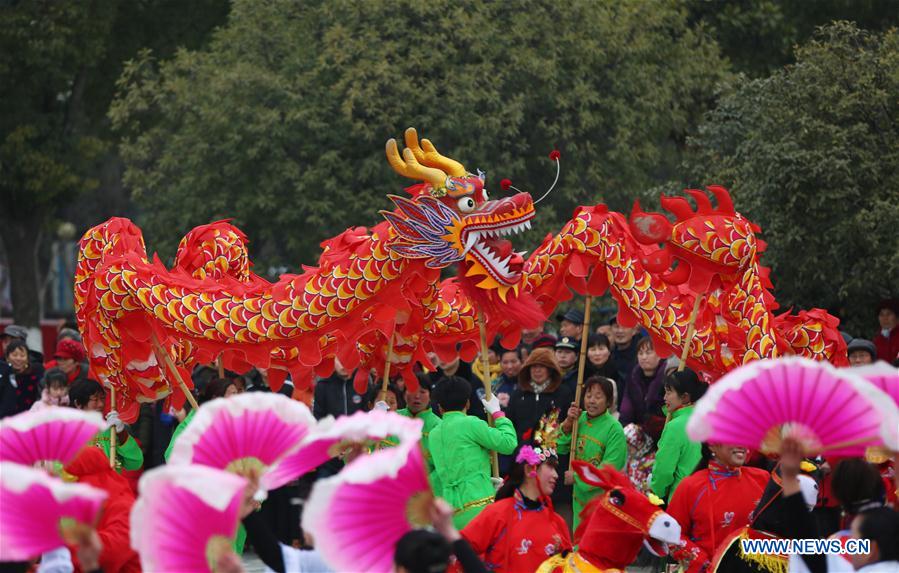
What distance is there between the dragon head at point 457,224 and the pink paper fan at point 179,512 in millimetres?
4416

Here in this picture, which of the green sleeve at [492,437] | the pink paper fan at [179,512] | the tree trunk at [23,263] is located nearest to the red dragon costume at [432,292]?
the green sleeve at [492,437]

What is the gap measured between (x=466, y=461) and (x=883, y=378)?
351cm

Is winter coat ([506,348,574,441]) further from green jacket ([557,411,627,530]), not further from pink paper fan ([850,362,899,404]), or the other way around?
pink paper fan ([850,362,899,404])

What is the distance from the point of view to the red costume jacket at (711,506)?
7605mm

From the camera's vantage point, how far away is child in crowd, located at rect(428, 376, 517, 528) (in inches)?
349

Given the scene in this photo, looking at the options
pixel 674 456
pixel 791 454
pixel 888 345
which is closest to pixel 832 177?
pixel 888 345

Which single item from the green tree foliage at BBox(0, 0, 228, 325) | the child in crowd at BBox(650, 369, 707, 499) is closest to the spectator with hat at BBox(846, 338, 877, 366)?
the child in crowd at BBox(650, 369, 707, 499)

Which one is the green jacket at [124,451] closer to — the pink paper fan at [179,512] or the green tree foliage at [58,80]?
the pink paper fan at [179,512]

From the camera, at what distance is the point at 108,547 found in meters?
7.04

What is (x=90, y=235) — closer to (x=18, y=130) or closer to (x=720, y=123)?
(x=720, y=123)

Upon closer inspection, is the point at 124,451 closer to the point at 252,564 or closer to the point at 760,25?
the point at 252,564

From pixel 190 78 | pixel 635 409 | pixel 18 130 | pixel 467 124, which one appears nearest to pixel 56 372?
pixel 635 409

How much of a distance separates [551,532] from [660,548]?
1.61 ft

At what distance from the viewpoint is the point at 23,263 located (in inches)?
1073
